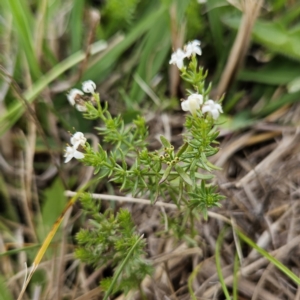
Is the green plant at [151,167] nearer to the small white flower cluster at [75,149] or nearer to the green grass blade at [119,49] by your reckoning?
the small white flower cluster at [75,149]

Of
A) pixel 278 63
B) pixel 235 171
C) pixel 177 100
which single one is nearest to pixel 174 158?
pixel 235 171

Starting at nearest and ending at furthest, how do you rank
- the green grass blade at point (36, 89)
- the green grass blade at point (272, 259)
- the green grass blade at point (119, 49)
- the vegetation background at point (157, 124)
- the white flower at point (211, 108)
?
1. the white flower at point (211, 108)
2. the green grass blade at point (272, 259)
3. the vegetation background at point (157, 124)
4. the green grass blade at point (36, 89)
5. the green grass blade at point (119, 49)

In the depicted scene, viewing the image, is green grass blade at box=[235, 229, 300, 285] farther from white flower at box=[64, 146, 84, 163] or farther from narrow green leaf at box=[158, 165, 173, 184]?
white flower at box=[64, 146, 84, 163]

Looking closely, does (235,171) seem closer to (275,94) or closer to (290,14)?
(275,94)

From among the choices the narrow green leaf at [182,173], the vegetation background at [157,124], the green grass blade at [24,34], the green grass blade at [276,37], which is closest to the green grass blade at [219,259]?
the vegetation background at [157,124]

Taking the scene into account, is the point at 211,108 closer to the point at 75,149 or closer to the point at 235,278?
the point at 75,149
